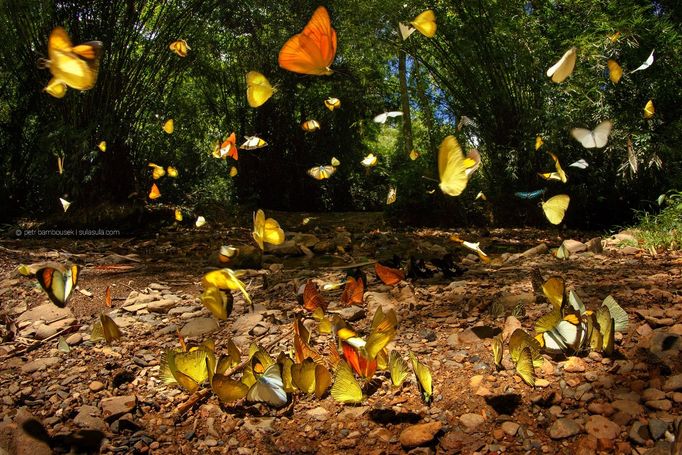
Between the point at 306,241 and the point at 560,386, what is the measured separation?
2733mm

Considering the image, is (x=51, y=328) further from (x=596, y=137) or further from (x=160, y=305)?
(x=596, y=137)

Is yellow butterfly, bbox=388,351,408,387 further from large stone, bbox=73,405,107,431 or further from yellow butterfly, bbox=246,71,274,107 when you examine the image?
yellow butterfly, bbox=246,71,274,107

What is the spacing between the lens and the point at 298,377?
3.59 feet

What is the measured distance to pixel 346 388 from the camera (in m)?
1.07

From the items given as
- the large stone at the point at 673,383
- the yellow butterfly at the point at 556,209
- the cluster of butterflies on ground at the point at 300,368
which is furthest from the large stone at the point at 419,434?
the yellow butterfly at the point at 556,209

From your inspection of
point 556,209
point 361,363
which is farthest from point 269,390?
point 556,209

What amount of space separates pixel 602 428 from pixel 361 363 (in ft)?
1.66

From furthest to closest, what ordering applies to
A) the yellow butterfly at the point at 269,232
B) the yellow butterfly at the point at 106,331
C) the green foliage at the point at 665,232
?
the green foliage at the point at 665,232, the yellow butterfly at the point at 269,232, the yellow butterfly at the point at 106,331

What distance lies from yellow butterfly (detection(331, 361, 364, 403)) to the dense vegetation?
387 cm

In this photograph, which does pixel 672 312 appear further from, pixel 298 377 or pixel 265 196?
pixel 265 196

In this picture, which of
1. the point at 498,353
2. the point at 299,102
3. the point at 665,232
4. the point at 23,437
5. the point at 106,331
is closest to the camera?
the point at 23,437

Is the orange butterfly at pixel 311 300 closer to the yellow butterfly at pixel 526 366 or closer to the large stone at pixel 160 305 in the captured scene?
the large stone at pixel 160 305

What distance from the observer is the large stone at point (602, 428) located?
0.87m

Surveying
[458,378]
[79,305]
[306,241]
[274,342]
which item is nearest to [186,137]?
[306,241]
